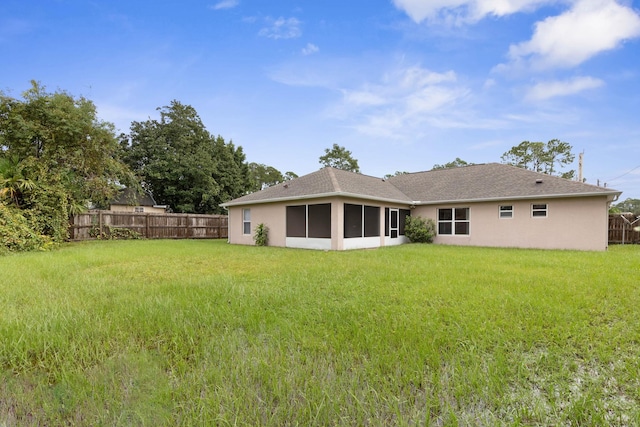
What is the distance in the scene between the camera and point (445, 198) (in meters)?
15.2

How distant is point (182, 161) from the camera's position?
26953 millimetres

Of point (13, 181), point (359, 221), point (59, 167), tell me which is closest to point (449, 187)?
point (359, 221)

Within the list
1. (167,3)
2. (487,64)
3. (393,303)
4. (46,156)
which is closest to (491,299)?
(393,303)

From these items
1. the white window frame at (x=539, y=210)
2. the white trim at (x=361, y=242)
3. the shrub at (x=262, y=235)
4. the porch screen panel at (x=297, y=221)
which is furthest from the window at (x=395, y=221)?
the shrub at (x=262, y=235)

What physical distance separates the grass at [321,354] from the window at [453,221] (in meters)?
9.77

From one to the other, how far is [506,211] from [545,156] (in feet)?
89.3

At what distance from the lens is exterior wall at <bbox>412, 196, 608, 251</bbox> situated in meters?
12.2

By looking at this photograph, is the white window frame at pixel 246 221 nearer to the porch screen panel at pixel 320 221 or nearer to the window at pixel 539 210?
the porch screen panel at pixel 320 221

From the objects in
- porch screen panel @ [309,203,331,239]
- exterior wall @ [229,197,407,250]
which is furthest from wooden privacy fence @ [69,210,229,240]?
porch screen panel @ [309,203,331,239]

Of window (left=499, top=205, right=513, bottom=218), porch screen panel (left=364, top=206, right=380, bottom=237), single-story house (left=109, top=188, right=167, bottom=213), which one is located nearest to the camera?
window (left=499, top=205, right=513, bottom=218)

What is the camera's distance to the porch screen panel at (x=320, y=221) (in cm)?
1322

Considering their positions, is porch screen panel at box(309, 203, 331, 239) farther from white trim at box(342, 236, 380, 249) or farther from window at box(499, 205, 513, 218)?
window at box(499, 205, 513, 218)

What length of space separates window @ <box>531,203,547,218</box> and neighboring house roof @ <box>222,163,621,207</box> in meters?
0.66

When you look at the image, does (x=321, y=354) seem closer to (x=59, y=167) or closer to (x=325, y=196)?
(x=325, y=196)
